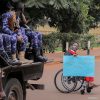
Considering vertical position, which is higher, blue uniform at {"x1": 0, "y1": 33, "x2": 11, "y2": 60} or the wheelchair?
blue uniform at {"x1": 0, "y1": 33, "x2": 11, "y2": 60}

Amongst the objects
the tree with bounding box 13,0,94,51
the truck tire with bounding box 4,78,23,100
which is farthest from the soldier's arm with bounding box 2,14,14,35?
the tree with bounding box 13,0,94,51

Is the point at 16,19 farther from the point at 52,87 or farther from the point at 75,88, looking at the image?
the point at 52,87

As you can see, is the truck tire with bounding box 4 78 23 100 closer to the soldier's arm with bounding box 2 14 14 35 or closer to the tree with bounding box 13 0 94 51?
the soldier's arm with bounding box 2 14 14 35

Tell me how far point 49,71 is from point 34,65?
11099mm

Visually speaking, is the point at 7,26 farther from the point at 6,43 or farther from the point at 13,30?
the point at 6,43

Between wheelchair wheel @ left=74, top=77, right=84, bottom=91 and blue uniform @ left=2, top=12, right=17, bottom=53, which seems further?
wheelchair wheel @ left=74, top=77, right=84, bottom=91

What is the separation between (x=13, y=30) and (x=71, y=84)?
4560 mm

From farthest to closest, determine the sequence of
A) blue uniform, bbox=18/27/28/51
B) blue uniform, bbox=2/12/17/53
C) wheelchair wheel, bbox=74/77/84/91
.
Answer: wheelchair wheel, bbox=74/77/84/91, blue uniform, bbox=18/27/28/51, blue uniform, bbox=2/12/17/53

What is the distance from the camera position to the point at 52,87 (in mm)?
14758

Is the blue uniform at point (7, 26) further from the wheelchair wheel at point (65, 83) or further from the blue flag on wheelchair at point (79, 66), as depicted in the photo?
the wheelchair wheel at point (65, 83)

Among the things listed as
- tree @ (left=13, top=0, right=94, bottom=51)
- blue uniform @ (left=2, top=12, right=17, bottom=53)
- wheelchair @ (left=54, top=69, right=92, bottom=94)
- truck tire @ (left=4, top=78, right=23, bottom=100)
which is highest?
tree @ (left=13, top=0, right=94, bottom=51)

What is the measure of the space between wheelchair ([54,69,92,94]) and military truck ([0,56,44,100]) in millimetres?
3752

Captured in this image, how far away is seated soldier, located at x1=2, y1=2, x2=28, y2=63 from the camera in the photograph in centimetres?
919

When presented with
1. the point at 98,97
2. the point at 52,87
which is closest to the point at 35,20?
the point at 52,87
